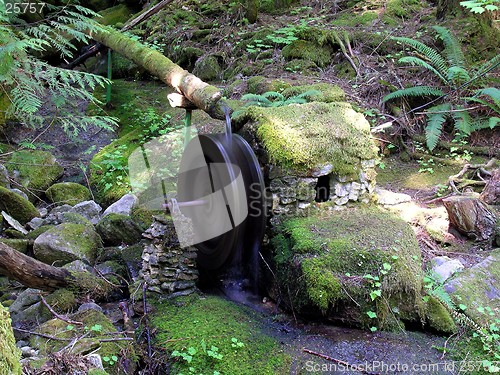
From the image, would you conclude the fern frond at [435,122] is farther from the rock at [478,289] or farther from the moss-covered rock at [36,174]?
the moss-covered rock at [36,174]

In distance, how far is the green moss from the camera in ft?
10.7

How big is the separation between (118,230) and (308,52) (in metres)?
5.53

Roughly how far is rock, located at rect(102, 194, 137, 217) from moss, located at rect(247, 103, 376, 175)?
8.35ft

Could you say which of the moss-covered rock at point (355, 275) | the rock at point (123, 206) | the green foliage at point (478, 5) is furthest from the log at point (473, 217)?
the rock at point (123, 206)

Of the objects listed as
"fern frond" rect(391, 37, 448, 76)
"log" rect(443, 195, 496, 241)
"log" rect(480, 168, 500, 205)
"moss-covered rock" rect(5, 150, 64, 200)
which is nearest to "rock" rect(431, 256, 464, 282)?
"log" rect(443, 195, 496, 241)

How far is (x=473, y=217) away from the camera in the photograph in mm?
5129

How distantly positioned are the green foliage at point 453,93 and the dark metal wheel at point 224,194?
12.4 feet

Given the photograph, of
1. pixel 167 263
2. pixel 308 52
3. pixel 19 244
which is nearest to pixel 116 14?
pixel 308 52

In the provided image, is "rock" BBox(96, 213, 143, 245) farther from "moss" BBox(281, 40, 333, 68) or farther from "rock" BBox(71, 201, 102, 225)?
"moss" BBox(281, 40, 333, 68)

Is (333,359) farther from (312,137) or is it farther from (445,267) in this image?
(312,137)

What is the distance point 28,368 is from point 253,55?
324 inches

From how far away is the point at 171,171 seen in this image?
7.34 metres

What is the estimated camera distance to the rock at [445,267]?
13.9ft


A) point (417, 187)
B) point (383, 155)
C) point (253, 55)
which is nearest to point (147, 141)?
point (253, 55)
